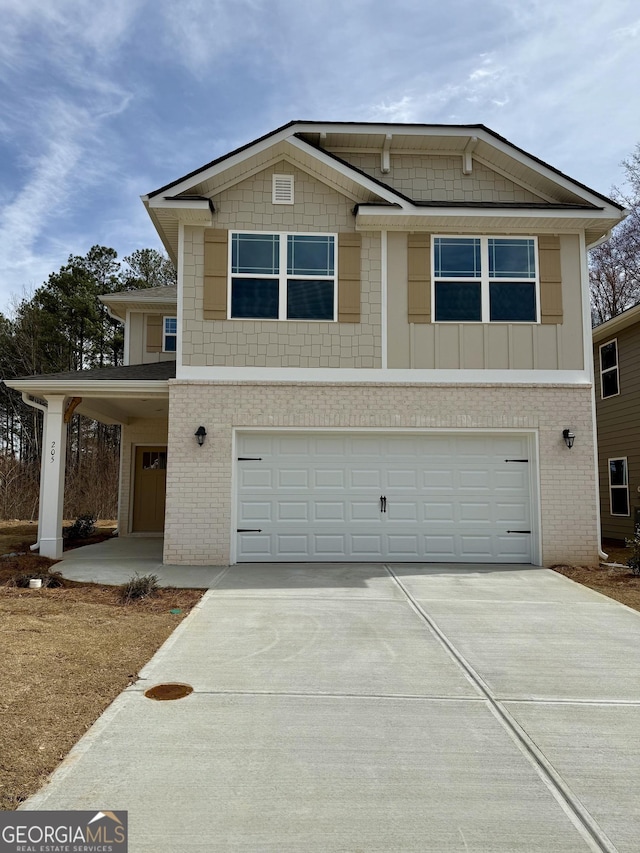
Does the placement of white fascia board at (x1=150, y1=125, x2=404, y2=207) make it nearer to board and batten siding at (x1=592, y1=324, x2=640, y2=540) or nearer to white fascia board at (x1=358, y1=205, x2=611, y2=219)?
white fascia board at (x1=358, y1=205, x2=611, y2=219)

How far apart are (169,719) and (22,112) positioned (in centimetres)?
1548

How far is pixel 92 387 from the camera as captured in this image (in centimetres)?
1070

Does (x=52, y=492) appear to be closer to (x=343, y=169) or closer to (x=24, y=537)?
(x=24, y=537)

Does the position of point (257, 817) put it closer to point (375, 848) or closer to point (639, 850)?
point (375, 848)

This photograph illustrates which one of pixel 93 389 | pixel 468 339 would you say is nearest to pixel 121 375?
pixel 93 389

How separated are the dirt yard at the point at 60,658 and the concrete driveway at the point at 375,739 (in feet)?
0.52

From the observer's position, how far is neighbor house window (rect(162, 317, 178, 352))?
14.9m

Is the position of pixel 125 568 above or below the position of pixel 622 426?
below

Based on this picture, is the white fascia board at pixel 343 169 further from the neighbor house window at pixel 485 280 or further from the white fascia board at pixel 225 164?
the neighbor house window at pixel 485 280

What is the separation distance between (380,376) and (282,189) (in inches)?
145

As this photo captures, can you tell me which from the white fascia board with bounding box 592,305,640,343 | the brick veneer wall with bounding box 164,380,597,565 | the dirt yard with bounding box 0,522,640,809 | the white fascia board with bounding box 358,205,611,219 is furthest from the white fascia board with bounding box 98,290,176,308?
the white fascia board with bounding box 592,305,640,343

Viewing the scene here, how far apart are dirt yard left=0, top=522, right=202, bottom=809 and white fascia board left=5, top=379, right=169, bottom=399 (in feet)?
10.9

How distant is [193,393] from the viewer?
1016 cm

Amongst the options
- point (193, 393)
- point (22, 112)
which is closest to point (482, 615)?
point (193, 393)
